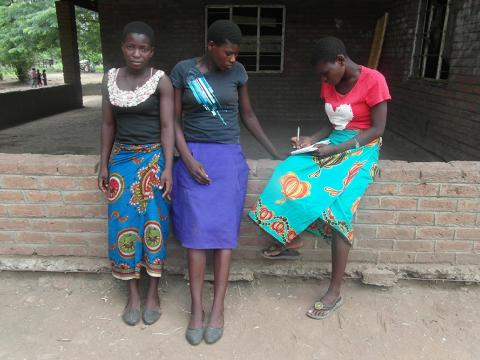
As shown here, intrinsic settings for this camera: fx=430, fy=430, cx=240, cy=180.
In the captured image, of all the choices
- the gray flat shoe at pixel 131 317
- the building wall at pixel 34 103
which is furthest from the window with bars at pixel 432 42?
the building wall at pixel 34 103

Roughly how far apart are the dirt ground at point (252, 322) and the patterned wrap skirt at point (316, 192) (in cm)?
49

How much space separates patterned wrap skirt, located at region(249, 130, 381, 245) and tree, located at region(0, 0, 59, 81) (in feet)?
70.1

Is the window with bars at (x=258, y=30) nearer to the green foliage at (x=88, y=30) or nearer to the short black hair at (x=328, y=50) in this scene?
the short black hair at (x=328, y=50)

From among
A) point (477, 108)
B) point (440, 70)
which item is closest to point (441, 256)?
point (477, 108)

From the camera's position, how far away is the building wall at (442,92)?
5449 millimetres

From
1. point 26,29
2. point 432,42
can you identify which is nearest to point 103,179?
point 432,42

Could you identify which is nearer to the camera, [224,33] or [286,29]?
[224,33]

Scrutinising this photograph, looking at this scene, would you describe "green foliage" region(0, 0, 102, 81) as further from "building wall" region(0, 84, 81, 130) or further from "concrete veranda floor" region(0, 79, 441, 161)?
"concrete veranda floor" region(0, 79, 441, 161)

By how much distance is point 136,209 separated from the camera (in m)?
2.41

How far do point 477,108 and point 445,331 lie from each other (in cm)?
380

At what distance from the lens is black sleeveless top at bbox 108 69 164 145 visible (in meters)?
2.31

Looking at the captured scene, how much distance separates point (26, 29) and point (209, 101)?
70.8ft

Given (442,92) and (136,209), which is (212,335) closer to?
(136,209)

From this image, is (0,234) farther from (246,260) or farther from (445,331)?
(445,331)
